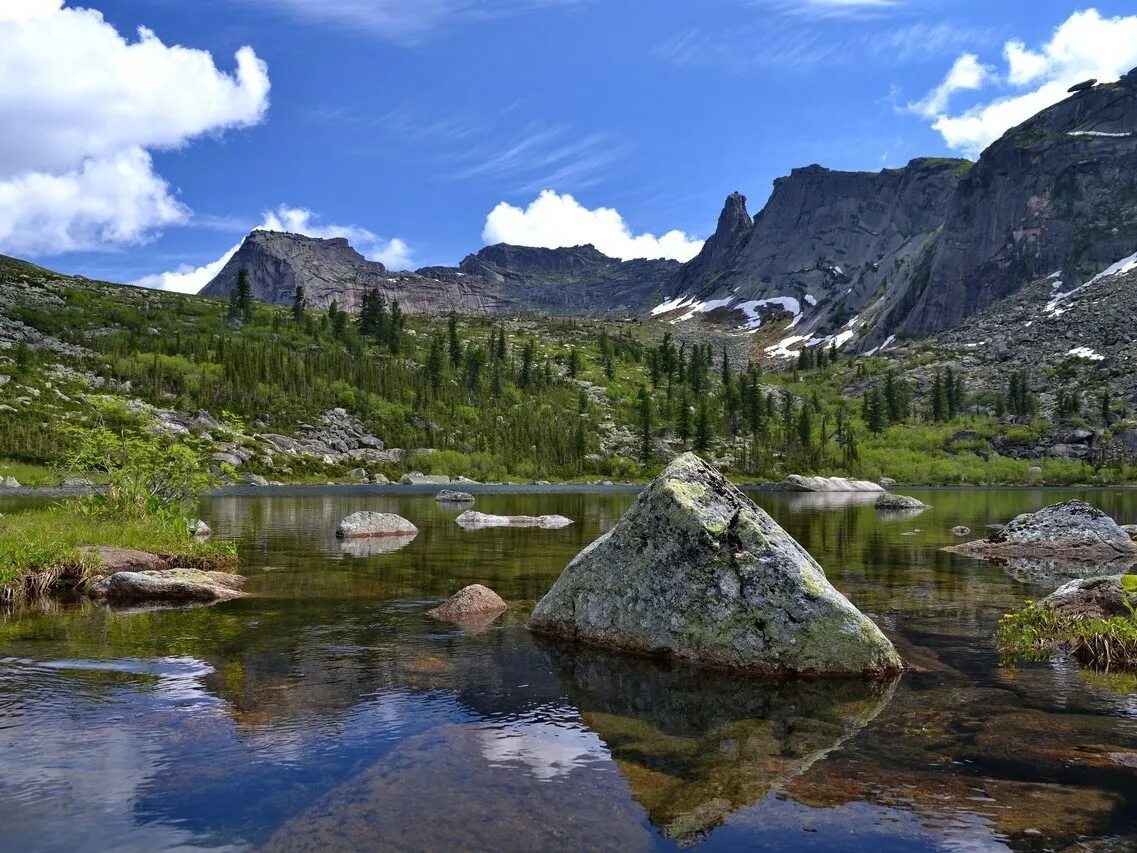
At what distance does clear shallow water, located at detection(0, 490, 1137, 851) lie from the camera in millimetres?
7465

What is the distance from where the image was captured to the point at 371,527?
4431cm

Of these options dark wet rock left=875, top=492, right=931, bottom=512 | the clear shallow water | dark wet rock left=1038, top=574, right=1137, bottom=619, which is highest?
dark wet rock left=1038, top=574, right=1137, bottom=619

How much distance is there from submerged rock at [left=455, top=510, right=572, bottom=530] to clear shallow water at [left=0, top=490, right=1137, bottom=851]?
111 ft

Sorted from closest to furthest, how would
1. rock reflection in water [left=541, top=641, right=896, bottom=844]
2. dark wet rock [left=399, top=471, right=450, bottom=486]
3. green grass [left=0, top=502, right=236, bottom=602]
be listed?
1. rock reflection in water [left=541, top=641, right=896, bottom=844]
2. green grass [left=0, top=502, right=236, bottom=602]
3. dark wet rock [left=399, top=471, right=450, bottom=486]

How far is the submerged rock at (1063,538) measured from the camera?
114ft

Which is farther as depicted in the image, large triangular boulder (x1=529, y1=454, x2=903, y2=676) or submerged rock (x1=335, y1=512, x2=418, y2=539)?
submerged rock (x1=335, y1=512, x2=418, y2=539)

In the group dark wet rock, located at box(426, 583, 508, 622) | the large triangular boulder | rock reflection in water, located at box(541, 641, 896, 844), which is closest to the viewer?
rock reflection in water, located at box(541, 641, 896, 844)

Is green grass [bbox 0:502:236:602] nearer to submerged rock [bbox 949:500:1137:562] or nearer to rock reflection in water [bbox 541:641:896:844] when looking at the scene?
rock reflection in water [bbox 541:641:896:844]

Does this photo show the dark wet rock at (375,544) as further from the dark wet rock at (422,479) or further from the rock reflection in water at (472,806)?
the dark wet rock at (422,479)

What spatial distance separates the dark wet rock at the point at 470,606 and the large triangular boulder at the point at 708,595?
246cm

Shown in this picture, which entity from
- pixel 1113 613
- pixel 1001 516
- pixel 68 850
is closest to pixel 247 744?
pixel 68 850

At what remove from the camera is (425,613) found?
19.7 metres

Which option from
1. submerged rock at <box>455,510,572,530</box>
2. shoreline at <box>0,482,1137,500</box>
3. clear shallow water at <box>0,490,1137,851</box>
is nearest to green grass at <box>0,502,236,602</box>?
clear shallow water at <box>0,490,1137,851</box>

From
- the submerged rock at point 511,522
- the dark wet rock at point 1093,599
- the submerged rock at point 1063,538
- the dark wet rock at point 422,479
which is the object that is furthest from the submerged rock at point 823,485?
the dark wet rock at point 1093,599
